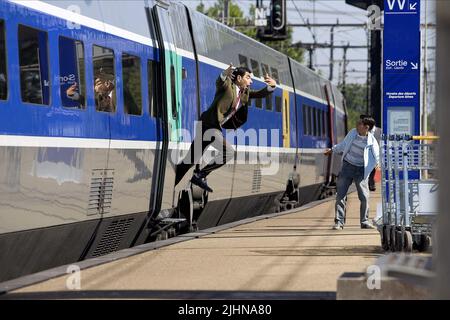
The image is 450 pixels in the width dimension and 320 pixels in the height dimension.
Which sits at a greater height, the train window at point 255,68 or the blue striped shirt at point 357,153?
the train window at point 255,68

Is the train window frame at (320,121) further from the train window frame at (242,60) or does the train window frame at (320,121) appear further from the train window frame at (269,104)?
the train window frame at (242,60)

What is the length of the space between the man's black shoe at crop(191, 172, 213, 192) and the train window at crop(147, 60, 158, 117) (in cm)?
213

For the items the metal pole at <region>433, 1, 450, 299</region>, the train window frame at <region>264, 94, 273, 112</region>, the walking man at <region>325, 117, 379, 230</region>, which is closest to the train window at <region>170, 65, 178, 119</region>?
the walking man at <region>325, 117, 379, 230</region>

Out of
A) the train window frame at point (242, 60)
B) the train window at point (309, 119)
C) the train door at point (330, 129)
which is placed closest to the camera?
the train window frame at point (242, 60)

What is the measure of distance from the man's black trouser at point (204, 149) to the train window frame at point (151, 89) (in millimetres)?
1397

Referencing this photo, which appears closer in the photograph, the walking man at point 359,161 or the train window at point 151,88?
the train window at point 151,88

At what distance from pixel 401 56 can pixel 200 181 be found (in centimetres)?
435

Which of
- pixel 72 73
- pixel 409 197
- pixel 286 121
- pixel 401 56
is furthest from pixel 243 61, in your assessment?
pixel 72 73

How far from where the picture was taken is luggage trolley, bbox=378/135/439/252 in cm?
1270

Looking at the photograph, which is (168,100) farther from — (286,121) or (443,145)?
(286,121)

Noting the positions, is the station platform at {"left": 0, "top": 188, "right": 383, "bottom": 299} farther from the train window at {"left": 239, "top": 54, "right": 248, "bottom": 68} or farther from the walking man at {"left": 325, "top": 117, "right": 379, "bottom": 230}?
the train window at {"left": 239, "top": 54, "right": 248, "bottom": 68}

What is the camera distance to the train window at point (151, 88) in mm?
14711

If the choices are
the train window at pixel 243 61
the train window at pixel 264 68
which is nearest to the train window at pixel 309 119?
the train window at pixel 264 68

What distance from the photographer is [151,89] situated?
14.8 metres
